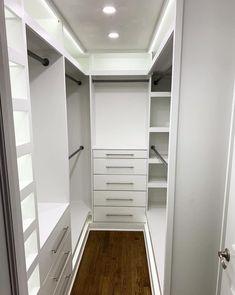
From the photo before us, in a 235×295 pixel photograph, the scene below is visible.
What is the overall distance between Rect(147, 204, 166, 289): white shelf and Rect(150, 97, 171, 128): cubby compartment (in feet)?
3.89

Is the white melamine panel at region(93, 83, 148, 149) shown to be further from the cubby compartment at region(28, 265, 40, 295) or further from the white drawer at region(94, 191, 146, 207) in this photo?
the cubby compartment at region(28, 265, 40, 295)

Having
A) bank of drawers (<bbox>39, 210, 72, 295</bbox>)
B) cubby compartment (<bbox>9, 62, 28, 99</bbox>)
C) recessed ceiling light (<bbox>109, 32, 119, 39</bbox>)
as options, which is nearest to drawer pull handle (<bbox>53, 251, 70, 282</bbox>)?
bank of drawers (<bbox>39, 210, 72, 295</bbox>)

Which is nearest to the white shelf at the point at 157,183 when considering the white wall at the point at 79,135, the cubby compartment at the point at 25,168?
the white wall at the point at 79,135

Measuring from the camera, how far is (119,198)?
2834 mm

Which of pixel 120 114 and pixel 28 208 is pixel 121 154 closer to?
pixel 120 114

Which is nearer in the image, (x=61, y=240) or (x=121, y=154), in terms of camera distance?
(x=61, y=240)

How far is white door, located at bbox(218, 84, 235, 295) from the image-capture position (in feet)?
3.33

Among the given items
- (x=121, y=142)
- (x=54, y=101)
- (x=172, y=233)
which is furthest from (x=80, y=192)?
(x=172, y=233)

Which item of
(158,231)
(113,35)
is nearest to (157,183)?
(158,231)

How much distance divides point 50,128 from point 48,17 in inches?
37.4

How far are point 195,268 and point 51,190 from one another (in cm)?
123

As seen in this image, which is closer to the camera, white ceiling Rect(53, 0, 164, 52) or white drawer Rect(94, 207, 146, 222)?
white ceiling Rect(53, 0, 164, 52)

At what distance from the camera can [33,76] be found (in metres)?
1.69

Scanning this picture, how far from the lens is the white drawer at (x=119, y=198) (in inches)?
111
